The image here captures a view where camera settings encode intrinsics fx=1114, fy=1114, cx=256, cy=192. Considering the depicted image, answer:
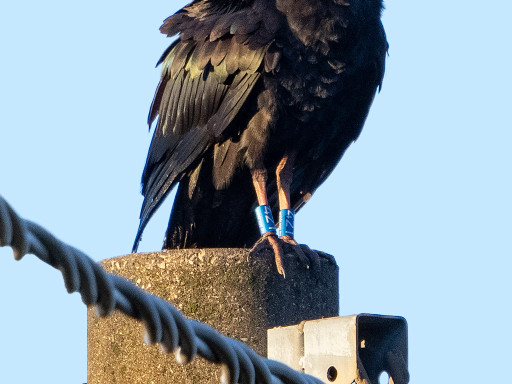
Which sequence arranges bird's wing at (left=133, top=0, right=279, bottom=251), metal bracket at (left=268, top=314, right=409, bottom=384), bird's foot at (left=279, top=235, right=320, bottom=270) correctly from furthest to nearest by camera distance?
bird's wing at (left=133, top=0, right=279, bottom=251) → bird's foot at (left=279, top=235, right=320, bottom=270) → metal bracket at (left=268, top=314, right=409, bottom=384)

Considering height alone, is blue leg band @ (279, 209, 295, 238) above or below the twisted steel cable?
above

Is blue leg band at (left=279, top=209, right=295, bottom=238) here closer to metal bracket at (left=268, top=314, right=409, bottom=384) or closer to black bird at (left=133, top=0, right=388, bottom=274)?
black bird at (left=133, top=0, right=388, bottom=274)

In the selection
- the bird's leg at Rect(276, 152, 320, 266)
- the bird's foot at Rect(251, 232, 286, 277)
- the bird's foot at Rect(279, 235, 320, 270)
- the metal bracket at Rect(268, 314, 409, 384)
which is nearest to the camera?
the metal bracket at Rect(268, 314, 409, 384)

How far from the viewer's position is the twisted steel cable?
6.22 ft

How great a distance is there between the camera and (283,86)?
6.24m

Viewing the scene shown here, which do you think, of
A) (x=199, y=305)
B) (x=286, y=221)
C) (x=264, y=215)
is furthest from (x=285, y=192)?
(x=199, y=305)

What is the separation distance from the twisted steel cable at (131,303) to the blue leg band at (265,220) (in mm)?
3674

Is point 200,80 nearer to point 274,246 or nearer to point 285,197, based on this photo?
point 285,197

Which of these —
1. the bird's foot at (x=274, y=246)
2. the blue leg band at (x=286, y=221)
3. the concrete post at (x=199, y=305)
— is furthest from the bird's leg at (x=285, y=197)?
the concrete post at (x=199, y=305)

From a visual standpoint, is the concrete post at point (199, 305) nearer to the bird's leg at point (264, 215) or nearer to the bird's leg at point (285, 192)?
the bird's leg at point (264, 215)

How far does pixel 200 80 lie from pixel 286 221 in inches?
41.7

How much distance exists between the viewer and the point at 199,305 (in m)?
4.50

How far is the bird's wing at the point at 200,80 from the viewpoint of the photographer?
6312 millimetres

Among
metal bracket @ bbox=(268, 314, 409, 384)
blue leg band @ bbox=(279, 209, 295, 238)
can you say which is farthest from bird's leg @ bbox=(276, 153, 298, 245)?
metal bracket @ bbox=(268, 314, 409, 384)
